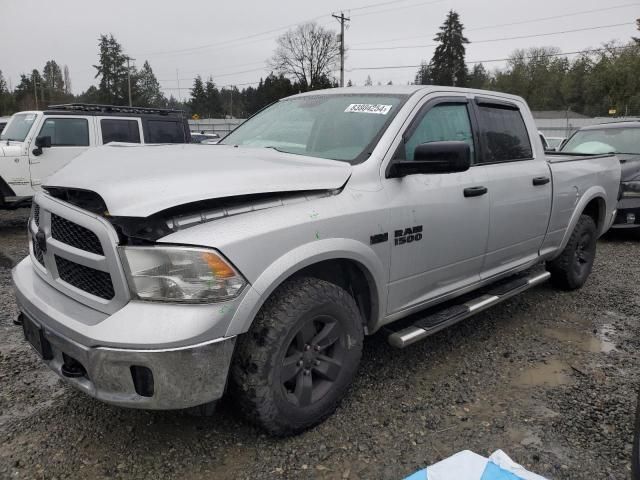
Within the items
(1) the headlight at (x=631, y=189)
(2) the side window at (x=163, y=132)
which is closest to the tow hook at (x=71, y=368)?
(1) the headlight at (x=631, y=189)

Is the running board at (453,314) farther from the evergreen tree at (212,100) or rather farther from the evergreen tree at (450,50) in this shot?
the evergreen tree at (212,100)

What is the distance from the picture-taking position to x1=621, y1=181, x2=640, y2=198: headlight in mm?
7660

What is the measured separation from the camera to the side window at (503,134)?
3852 mm

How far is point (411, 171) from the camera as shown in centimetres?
295

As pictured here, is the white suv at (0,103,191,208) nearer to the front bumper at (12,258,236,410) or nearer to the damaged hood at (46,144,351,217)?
the damaged hood at (46,144,351,217)

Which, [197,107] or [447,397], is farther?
[197,107]

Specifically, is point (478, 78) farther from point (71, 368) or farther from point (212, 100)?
point (71, 368)

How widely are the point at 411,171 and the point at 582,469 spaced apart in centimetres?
175

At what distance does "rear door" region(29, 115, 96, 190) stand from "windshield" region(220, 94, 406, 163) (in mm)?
5859

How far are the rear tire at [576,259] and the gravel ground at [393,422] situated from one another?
1.08m

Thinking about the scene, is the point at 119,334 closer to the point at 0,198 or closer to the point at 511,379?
the point at 511,379

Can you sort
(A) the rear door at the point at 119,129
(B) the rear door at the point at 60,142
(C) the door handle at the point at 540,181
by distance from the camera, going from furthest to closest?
1. (A) the rear door at the point at 119,129
2. (B) the rear door at the point at 60,142
3. (C) the door handle at the point at 540,181

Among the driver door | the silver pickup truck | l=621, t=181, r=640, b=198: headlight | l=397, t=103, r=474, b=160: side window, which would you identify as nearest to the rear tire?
the silver pickup truck

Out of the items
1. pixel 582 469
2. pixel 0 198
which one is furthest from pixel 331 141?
pixel 0 198
